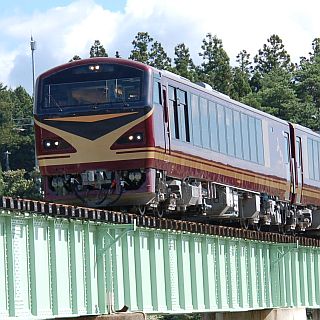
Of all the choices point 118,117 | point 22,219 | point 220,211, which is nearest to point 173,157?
point 118,117

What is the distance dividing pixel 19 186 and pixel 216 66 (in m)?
27.8

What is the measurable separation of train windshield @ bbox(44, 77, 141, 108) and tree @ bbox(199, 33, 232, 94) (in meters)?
79.0

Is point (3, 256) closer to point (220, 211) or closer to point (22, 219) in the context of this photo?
point (22, 219)

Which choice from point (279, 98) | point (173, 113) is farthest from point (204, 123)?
point (279, 98)

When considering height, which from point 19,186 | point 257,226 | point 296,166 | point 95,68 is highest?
point 19,186

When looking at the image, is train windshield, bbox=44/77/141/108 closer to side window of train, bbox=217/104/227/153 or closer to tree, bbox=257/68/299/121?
side window of train, bbox=217/104/227/153

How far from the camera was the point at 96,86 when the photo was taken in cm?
2808

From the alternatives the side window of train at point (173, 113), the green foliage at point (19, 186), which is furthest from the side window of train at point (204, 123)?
the green foliage at point (19, 186)

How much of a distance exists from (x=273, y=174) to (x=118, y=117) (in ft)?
33.4

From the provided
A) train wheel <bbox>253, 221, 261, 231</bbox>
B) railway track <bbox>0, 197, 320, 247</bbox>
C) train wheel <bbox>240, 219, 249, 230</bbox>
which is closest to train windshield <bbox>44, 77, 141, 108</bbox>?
railway track <bbox>0, 197, 320, 247</bbox>

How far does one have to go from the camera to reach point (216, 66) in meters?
112

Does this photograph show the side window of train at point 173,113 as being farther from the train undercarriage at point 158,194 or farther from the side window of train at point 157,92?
the train undercarriage at point 158,194

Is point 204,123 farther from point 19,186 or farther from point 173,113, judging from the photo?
point 19,186

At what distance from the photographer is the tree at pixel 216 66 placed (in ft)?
354
